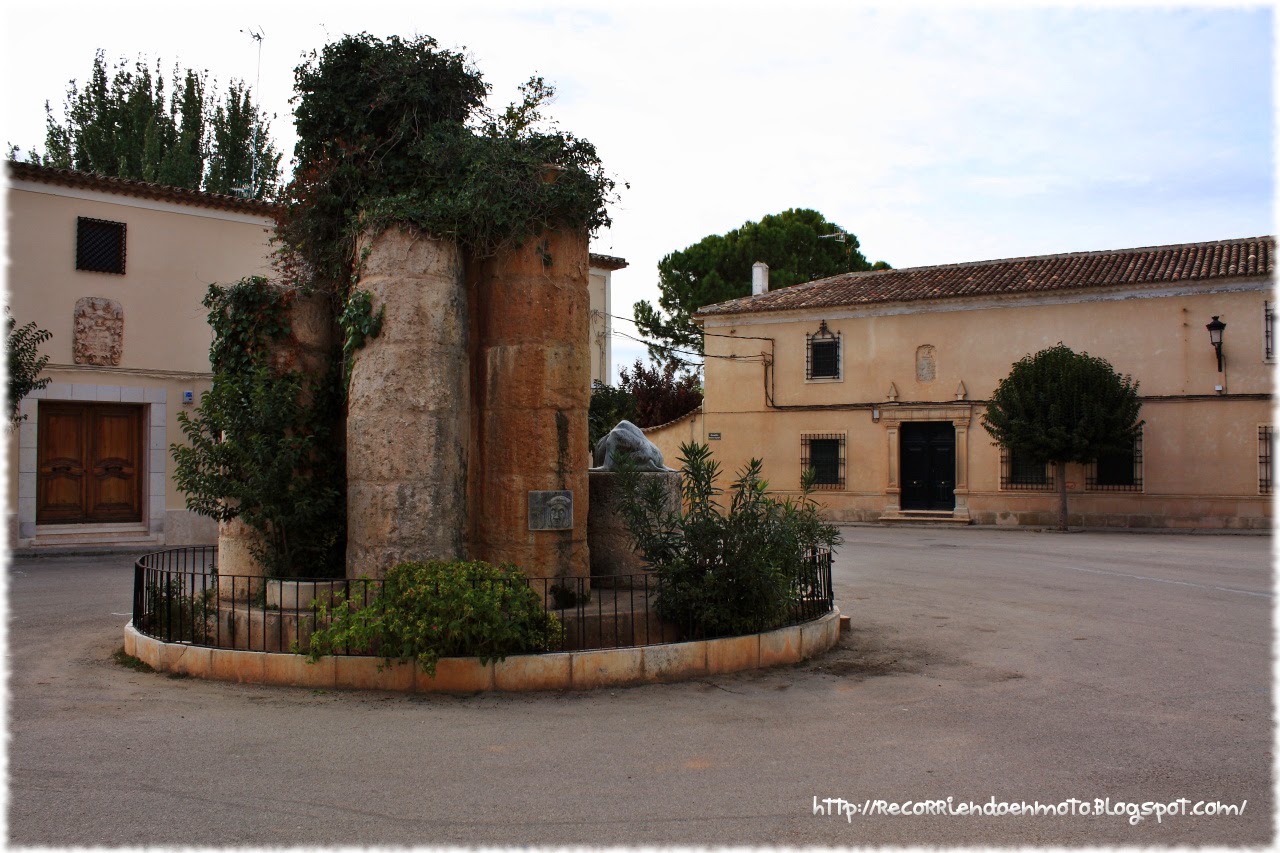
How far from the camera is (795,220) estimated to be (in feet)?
129

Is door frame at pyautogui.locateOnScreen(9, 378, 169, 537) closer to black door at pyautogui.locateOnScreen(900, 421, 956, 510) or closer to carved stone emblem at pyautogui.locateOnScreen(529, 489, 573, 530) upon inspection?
carved stone emblem at pyautogui.locateOnScreen(529, 489, 573, 530)

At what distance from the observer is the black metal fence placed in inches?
295

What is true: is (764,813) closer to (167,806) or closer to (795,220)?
(167,806)

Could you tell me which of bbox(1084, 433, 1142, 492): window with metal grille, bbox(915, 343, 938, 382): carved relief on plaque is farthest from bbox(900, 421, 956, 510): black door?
bbox(1084, 433, 1142, 492): window with metal grille

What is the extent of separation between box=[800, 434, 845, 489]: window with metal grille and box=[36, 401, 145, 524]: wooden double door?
52.7 feet

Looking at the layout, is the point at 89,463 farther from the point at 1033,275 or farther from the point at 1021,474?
the point at 1033,275

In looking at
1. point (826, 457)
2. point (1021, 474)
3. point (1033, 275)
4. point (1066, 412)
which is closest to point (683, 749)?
point (1066, 412)

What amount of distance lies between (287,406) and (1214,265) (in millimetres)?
22411

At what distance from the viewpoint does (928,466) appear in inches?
1054

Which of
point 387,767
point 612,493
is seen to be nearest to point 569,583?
point 612,493

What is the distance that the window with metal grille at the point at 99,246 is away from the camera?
61.1 ft

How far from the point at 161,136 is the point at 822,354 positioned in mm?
18525

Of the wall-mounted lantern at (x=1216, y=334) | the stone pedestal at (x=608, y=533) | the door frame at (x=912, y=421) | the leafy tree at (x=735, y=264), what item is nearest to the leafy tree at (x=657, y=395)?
the leafy tree at (x=735, y=264)

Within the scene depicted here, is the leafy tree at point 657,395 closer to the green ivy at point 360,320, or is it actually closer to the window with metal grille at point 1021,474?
the window with metal grille at point 1021,474
